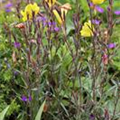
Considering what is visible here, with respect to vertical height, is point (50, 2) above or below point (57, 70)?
above

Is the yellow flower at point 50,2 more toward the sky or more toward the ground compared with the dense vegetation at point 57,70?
more toward the sky

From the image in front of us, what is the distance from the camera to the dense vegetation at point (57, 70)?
2219 mm

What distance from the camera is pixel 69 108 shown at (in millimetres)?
2609

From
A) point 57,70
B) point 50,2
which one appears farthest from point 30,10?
point 57,70

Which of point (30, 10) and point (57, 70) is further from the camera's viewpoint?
point (57, 70)

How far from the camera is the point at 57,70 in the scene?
2648 mm

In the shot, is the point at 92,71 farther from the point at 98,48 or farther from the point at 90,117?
the point at 90,117

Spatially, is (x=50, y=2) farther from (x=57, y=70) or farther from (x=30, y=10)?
(x=57, y=70)

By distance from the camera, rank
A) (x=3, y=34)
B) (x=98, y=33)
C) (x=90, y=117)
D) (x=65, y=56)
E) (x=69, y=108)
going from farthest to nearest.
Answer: (x=3, y=34) < (x=65, y=56) < (x=69, y=108) < (x=90, y=117) < (x=98, y=33)

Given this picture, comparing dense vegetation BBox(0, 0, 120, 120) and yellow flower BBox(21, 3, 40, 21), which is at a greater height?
yellow flower BBox(21, 3, 40, 21)

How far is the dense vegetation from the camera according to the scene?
2.22 m

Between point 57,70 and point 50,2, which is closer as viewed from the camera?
point 50,2

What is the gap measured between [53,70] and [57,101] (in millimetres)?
192

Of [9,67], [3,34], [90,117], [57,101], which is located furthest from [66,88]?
[3,34]
